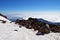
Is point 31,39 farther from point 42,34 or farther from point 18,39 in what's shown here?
point 42,34

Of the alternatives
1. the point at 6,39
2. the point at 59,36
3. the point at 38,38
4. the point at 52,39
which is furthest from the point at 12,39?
the point at 59,36

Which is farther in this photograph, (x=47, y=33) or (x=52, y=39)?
(x=47, y=33)

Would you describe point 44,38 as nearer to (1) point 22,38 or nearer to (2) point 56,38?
(2) point 56,38

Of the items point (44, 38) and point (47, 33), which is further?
point (47, 33)

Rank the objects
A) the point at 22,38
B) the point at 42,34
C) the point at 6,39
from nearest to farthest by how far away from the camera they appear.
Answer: the point at 6,39 → the point at 22,38 → the point at 42,34

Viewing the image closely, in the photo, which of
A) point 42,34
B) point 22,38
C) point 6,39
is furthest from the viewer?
point 42,34

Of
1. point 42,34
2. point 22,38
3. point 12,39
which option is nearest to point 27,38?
point 22,38

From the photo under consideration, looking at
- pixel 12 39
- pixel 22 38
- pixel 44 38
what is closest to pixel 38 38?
pixel 44 38
